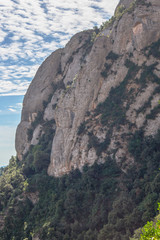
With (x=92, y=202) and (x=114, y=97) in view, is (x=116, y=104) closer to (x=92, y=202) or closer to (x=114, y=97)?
(x=114, y=97)

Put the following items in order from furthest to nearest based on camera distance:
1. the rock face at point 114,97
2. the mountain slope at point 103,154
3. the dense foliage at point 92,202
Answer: the rock face at point 114,97, the mountain slope at point 103,154, the dense foliage at point 92,202

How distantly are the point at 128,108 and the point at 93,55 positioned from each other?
1400 centimetres

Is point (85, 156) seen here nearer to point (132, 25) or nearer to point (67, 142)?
point (67, 142)

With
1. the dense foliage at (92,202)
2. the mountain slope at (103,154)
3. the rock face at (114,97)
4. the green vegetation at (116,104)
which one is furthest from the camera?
the green vegetation at (116,104)

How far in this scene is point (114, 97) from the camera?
38.2 meters

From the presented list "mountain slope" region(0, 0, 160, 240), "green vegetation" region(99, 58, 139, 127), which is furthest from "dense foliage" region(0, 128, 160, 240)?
"green vegetation" region(99, 58, 139, 127)

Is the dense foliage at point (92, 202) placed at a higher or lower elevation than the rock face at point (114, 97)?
lower

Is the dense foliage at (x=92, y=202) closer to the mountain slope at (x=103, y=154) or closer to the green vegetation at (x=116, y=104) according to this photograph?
the mountain slope at (x=103, y=154)

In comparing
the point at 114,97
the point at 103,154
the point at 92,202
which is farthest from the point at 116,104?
the point at 92,202

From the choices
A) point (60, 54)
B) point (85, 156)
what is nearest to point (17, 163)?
point (85, 156)

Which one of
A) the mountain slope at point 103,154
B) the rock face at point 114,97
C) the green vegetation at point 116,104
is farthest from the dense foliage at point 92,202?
the green vegetation at point 116,104

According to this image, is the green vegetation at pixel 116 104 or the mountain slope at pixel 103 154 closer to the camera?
the mountain slope at pixel 103 154

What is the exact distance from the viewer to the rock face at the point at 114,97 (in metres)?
33.7

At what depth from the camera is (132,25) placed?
38.8m
